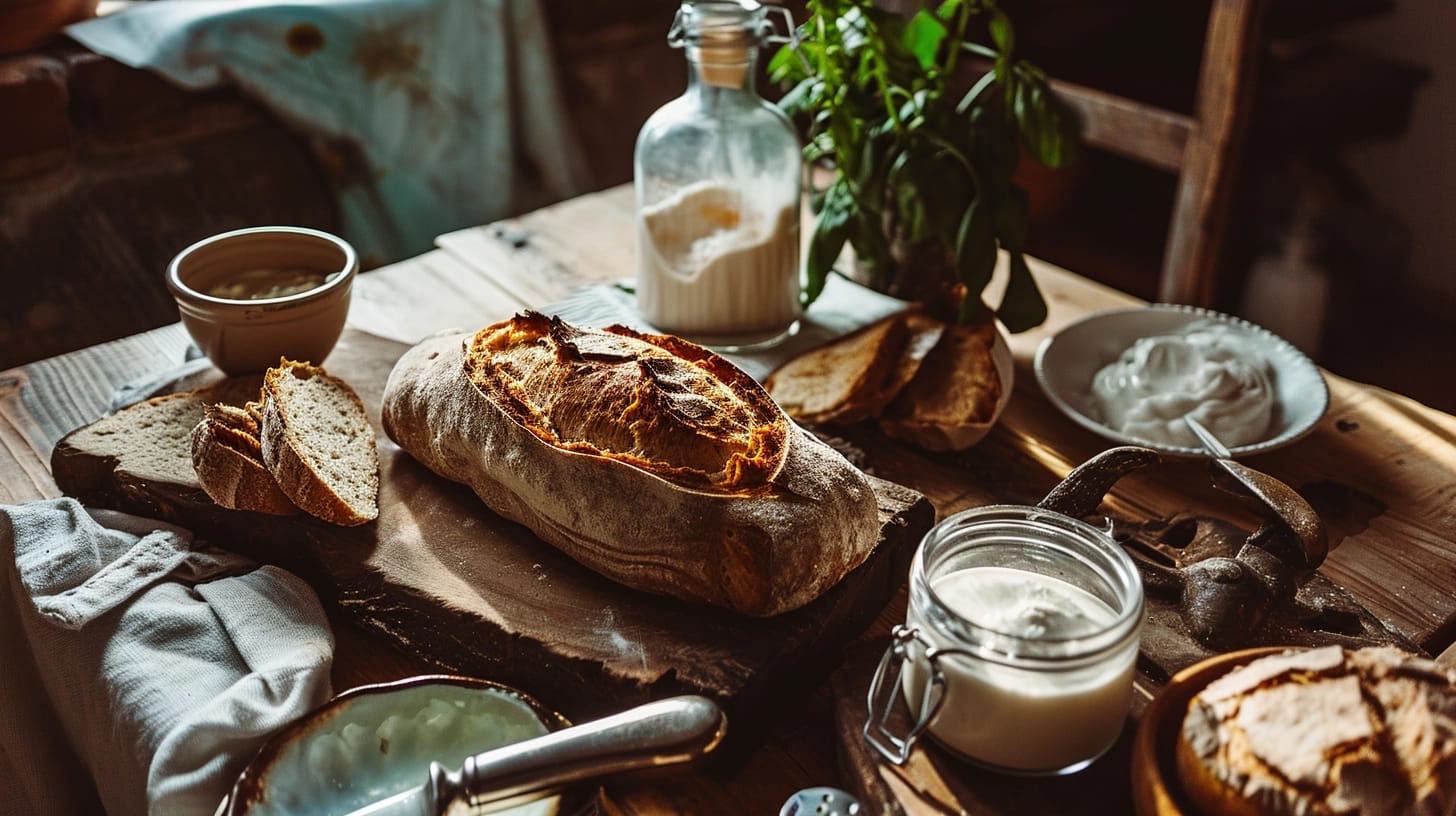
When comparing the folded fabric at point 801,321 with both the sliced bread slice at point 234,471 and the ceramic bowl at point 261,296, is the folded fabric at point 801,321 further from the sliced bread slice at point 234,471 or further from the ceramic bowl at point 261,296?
the sliced bread slice at point 234,471

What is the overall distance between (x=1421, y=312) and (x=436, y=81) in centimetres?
303

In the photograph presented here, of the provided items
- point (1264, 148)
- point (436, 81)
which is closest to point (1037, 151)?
point (436, 81)

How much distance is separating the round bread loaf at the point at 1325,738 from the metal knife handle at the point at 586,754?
1.15 feet

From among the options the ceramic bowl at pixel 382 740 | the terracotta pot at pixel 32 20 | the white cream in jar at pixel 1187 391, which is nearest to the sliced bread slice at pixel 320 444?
the ceramic bowl at pixel 382 740

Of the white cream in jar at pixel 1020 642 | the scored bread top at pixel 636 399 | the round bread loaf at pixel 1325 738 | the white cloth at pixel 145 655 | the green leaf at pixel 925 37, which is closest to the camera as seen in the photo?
the round bread loaf at pixel 1325 738

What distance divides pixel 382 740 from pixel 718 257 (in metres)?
0.82

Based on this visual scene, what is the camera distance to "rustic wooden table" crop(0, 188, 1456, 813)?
971mm

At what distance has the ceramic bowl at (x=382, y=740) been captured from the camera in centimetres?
88

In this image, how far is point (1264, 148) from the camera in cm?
321

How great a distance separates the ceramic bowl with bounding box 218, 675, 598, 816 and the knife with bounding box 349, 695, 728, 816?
5 cm

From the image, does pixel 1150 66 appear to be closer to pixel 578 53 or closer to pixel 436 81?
pixel 578 53

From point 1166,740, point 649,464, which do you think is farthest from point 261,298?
point 1166,740

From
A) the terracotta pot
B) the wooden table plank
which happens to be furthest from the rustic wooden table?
the terracotta pot

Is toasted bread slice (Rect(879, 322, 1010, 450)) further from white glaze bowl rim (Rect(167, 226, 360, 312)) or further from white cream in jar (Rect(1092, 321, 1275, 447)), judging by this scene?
white glaze bowl rim (Rect(167, 226, 360, 312))
